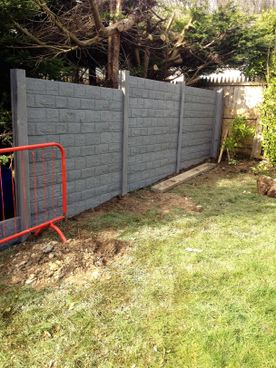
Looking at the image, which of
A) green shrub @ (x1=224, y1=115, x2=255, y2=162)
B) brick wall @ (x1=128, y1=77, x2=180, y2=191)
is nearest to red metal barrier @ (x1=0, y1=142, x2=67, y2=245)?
brick wall @ (x1=128, y1=77, x2=180, y2=191)

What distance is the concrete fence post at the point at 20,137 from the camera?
11.9ft

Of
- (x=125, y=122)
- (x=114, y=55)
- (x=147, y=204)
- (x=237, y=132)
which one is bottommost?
(x=147, y=204)

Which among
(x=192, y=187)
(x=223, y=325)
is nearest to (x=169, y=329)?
(x=223, y=325)

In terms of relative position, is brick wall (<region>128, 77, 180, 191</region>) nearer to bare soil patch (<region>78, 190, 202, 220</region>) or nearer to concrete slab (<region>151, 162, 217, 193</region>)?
concrete slab (<region>151, 162, 217, 193</region>)

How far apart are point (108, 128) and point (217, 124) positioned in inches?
203

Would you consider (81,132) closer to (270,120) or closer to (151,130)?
(151,130)

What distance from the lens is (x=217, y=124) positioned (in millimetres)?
9430

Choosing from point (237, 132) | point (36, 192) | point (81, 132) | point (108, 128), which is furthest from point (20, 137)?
point (237, 132)

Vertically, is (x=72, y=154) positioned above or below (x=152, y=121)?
below

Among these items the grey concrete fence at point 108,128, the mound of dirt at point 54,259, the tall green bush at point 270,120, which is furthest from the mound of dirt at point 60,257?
the tall green bush at point 270,120

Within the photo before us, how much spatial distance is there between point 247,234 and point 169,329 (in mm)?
2262

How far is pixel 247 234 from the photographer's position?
170 inches

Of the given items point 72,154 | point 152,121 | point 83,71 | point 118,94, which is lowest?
point 72,154

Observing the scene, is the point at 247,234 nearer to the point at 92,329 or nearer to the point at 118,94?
the point at 92,329
